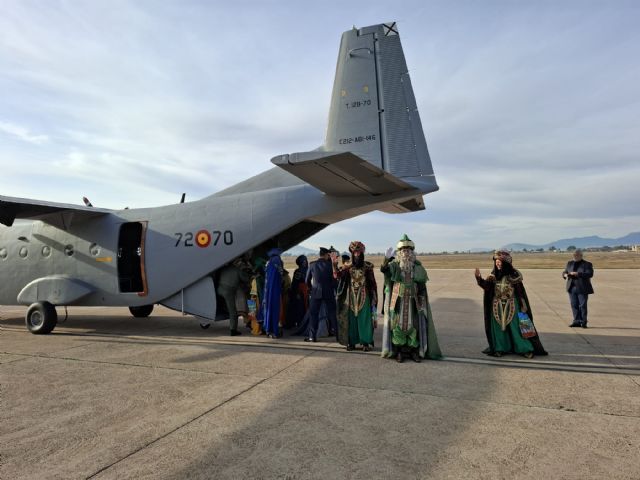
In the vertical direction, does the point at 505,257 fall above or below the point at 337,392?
above

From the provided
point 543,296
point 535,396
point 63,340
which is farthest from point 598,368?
point 543,296

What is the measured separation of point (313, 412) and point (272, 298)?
432 centimetres

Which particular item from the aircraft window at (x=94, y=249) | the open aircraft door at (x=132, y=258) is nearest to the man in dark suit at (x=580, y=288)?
the open aircraft door at (x=132, y=258)

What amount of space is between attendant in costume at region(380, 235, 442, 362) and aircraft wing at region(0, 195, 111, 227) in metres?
7.71

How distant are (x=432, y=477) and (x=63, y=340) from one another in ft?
27.5

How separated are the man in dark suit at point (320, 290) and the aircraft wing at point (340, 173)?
1.48 meters

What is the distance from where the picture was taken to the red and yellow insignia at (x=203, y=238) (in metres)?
8.74

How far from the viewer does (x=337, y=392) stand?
4605 millimetres

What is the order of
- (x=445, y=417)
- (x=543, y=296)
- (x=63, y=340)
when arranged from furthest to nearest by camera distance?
1. (x=543, y=296)
2. (x=63, y=340)
3. (x=445, y=417)

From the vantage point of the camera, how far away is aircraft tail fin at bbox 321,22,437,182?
24.3 ft

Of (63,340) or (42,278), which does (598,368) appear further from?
(42,278)

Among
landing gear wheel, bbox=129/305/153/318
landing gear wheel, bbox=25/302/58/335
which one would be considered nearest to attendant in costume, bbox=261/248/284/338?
landing gear wheel, bbox=25/302/58/335

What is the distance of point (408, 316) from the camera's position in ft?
20.2

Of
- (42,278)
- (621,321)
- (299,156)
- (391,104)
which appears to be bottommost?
(621,321)
